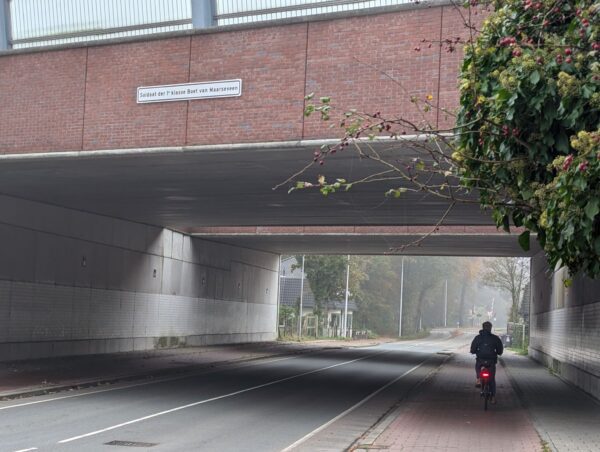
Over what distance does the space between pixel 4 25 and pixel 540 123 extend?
48.4ft

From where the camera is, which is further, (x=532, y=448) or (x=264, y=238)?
(x=264, y=238)

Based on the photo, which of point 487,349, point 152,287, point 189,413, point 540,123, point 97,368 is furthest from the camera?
point 152,287

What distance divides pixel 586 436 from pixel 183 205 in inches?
581

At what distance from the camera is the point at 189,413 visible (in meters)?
14.4

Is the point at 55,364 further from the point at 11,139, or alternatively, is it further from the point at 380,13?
the point at 380,13

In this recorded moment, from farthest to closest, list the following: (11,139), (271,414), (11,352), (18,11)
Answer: (11,352) < (18,11) < (11,139) < (271,414)

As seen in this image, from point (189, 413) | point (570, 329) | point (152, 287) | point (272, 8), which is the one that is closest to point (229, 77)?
point (272, 8)

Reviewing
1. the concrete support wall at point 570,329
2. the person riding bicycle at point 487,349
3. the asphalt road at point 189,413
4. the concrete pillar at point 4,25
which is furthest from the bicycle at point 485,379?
the concrete pillar at point 4,25

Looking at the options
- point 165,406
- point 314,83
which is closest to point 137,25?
point 314,83

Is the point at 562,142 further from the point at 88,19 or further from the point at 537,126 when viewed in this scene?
the point at 88,19

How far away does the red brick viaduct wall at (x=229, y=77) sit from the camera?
44.4 feet

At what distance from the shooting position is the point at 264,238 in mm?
35938

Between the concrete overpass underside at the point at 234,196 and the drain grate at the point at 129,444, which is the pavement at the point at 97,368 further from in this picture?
the drain grate at the point at 129,444

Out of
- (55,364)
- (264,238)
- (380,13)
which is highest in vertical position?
(380,13)
